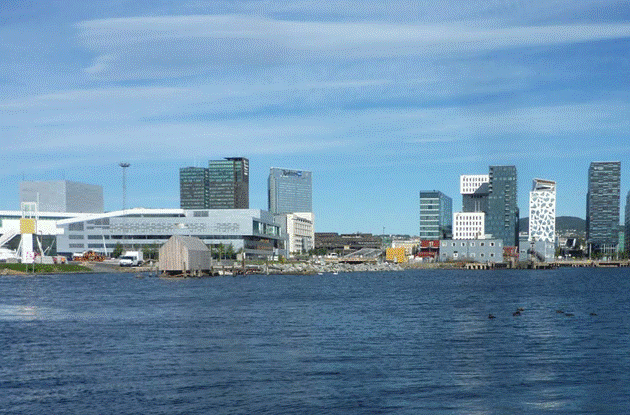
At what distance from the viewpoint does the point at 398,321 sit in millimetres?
53094

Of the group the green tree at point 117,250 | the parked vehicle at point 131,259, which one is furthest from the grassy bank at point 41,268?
the green tree at point 117,250

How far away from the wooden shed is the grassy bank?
31.3 metres

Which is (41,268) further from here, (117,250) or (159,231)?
(159,231)

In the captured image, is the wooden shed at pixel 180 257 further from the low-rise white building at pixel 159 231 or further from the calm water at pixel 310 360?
the low-rise white building at pixel 159 231

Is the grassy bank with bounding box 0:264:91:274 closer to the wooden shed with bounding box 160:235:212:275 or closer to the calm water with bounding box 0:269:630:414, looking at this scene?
the wooden shed with bounding box 160:235:212:275

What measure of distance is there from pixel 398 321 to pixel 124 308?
24.0 metres

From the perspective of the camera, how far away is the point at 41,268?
14750 centimetres

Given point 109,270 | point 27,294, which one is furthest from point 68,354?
point 109,270

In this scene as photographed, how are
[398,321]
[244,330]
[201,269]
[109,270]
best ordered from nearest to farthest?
[244,330]
[398,321]
[201,269]
[109,270]

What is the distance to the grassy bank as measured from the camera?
141625mm

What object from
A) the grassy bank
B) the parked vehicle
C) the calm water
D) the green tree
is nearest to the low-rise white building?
the green tree

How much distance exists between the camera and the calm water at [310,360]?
2700 centimetres

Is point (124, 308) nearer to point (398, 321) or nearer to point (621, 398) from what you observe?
point (398, 321)

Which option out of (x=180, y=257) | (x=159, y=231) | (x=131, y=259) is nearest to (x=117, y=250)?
(x=159, y=231)
